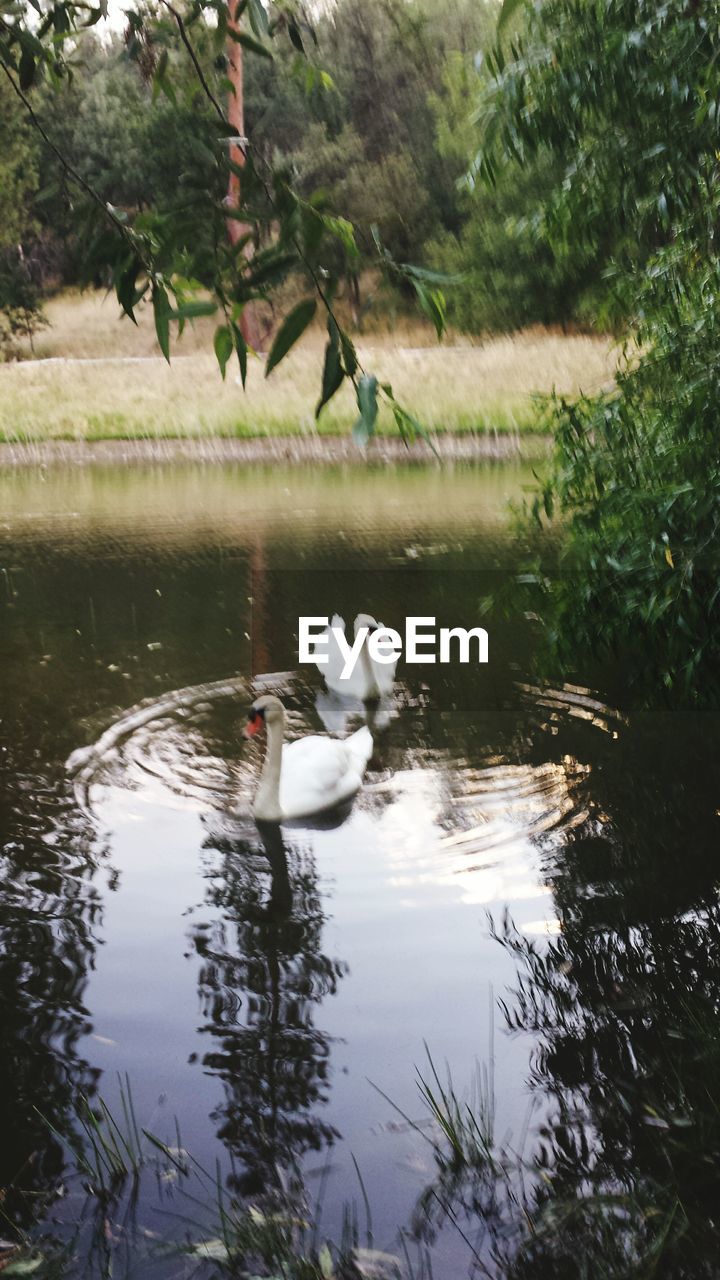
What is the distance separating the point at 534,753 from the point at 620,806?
30.9 inches

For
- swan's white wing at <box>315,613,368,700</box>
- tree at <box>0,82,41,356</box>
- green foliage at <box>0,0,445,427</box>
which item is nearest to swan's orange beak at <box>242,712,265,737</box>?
swan's white wing at <box>315,613,368,700</box>

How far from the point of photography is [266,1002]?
4.05 metres

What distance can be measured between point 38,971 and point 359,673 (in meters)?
3.34

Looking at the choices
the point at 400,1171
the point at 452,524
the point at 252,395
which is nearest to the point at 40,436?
the point at 252,395

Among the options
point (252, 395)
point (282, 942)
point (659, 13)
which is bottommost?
point (282, 942)

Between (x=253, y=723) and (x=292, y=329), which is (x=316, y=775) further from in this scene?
(x=292, y=329)

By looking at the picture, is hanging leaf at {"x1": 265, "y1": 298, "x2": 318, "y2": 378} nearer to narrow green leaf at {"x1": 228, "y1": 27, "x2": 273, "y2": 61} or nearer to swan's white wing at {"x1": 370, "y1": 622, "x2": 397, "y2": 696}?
narrow green leaf at {"x1": 228, "y1": 27, "x2": 273, "y2": 61}

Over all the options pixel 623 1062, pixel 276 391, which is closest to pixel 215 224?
pixel 623 1062

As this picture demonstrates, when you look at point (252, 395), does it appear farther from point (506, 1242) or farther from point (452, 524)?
point (506, 1242)

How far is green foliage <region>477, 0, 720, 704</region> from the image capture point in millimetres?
5035

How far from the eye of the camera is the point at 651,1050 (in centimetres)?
361

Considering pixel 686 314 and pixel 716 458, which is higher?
pixel 686 314

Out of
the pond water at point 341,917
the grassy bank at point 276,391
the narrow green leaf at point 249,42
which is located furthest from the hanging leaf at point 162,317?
the grassy bank at point 276,391

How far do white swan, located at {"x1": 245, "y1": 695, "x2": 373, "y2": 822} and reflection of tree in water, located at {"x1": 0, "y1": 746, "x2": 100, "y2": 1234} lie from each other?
2.74 ft
